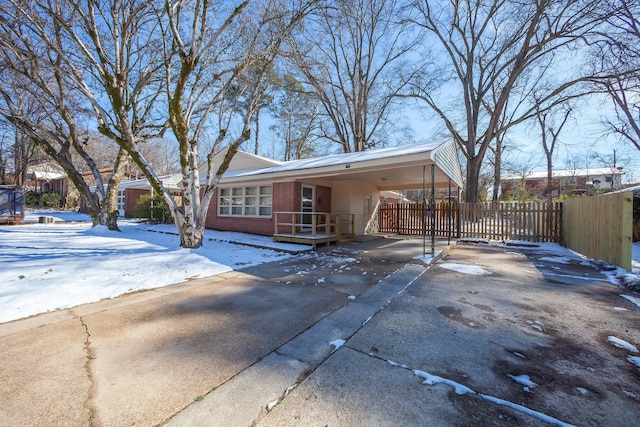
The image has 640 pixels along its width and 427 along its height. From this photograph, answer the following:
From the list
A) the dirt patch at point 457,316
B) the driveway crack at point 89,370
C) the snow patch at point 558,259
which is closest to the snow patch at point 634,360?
the dirt patch at point 457,316

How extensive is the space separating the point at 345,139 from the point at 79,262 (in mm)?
21477

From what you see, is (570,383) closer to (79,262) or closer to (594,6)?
(79,262)

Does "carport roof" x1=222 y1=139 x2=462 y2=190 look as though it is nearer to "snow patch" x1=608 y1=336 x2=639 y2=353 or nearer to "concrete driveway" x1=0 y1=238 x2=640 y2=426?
"concrete driveway" x1=0 y1=238 x2=640 y2=426

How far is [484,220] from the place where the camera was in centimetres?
1227

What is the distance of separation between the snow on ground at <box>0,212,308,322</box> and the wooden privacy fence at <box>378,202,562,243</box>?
7.39m

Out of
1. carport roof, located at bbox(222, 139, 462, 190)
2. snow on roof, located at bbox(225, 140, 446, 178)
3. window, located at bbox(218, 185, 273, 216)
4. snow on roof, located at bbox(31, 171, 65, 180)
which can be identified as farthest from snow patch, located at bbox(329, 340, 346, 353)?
snow on roof, located at bbox(31, 171, 65, 180)

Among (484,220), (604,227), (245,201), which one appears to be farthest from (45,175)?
(604,227)

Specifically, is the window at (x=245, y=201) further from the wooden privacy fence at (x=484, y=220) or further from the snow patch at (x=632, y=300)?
the snow patch at (x=632, y=300)

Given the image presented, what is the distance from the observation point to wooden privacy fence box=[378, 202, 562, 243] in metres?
10.7

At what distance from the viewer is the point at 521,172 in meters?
32.6

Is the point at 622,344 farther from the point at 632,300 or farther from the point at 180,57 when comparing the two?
the point at 180,57

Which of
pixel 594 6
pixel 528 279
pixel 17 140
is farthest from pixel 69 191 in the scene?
pixel 594 6

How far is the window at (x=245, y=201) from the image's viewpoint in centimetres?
1171

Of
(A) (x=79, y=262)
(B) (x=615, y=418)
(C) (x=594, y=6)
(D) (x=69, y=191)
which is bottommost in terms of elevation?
(B) (x=615, y=418)
